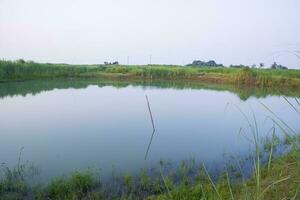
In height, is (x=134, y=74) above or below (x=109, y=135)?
above

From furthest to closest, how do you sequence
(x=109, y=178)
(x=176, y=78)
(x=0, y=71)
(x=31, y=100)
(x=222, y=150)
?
1. (x=176, y=78)
2. (x=0, y=71)
3. (x=31, y=100)
4. (x=222, y=150)
5. (x=109, y=178)

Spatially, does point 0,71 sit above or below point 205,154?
above

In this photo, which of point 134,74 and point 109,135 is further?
point 134,74

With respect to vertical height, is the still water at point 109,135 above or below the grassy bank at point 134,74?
below

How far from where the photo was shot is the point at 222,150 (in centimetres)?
748

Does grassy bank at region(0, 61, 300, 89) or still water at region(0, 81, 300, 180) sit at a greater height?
grassy bank at region(0, 61, 300, 89)

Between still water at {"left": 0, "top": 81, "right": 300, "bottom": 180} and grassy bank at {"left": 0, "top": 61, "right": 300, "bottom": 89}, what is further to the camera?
grassy bank at {"left": 0, "top": 61, "right": 300, "bottom": 89}

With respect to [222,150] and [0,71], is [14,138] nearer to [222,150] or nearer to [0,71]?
[222,150]

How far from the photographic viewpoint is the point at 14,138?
7766 mm

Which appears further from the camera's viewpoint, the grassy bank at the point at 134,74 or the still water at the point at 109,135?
the grassy bank at the point at 134,74

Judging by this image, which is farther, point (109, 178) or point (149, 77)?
point (149, 77)

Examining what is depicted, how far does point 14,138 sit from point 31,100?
7873 mm

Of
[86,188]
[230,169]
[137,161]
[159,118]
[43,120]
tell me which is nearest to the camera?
[86,188]

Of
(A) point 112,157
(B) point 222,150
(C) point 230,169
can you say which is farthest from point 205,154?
(A) point 112,157
